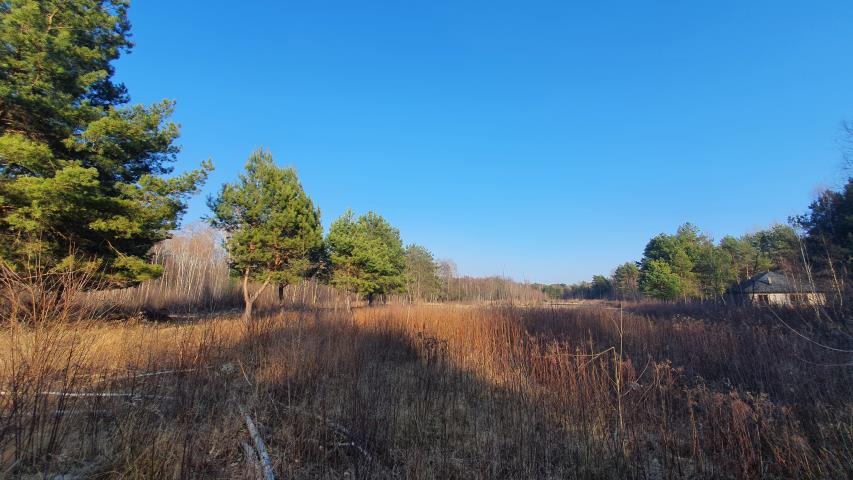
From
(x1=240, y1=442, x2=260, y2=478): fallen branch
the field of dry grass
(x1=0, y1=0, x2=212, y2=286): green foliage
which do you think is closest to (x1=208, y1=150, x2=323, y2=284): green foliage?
(x1=0, y1=0, x2=212, y2=286): green foliage

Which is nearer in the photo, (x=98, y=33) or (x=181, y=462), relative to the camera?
(x=181, y=462)

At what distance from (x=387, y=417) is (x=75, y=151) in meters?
12.2

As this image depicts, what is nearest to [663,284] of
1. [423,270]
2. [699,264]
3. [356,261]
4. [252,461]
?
[699,264]

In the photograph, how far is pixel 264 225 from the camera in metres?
15.9

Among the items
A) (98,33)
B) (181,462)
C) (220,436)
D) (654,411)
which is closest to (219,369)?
(220,436)

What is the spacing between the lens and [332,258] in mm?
20984

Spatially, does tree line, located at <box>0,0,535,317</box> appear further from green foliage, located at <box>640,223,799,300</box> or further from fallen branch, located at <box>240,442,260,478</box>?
green foliage, located at <box>640,223,799,300</box>

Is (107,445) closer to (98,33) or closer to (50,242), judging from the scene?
(50,242)

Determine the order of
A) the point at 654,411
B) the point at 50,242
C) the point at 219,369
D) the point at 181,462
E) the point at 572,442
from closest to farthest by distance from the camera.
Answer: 1. the point at 181,462
2. the point at 572,442
3. the point at 654,411
4. the point at 219,369
5. the point at 50,242

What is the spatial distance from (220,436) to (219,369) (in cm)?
190

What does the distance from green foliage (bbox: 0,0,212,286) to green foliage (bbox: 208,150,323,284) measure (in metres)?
3.85

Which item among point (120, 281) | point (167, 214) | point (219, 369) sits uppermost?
point (167, 214)

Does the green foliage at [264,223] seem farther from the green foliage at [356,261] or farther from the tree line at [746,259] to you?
the tree line at [746,259]

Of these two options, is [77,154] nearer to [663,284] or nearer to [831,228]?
→ [831,228]
